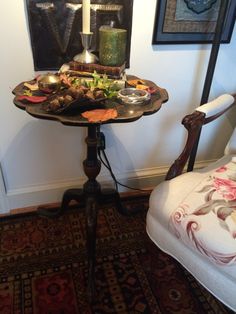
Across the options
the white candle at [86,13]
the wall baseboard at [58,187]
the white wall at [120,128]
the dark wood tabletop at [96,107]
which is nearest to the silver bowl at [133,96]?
the dark wood tabletop at [96,107]

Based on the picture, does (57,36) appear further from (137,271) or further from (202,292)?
(202,292)

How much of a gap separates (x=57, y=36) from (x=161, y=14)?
453 mm

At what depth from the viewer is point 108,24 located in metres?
1.16

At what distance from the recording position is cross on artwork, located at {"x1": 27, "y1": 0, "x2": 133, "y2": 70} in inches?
42.8

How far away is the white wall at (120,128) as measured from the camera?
46.4 inches

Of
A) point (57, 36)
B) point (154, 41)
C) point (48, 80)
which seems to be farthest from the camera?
point (154, 41)

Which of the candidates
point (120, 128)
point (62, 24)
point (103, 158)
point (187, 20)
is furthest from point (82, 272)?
point (187, 20)

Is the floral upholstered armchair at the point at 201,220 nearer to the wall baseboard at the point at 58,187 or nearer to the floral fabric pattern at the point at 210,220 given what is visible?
the floral fabric pattern at the point at 210,220

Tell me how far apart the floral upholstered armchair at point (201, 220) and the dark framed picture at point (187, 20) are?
0.39 metres

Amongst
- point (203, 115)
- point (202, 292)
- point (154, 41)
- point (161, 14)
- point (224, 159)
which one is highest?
point (161, 14)

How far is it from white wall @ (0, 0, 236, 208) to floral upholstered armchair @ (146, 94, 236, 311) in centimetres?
37

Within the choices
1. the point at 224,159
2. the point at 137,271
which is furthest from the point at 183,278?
the point at 224,159

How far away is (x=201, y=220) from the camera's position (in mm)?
864

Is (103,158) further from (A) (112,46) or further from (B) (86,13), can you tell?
(B) (86,13)
